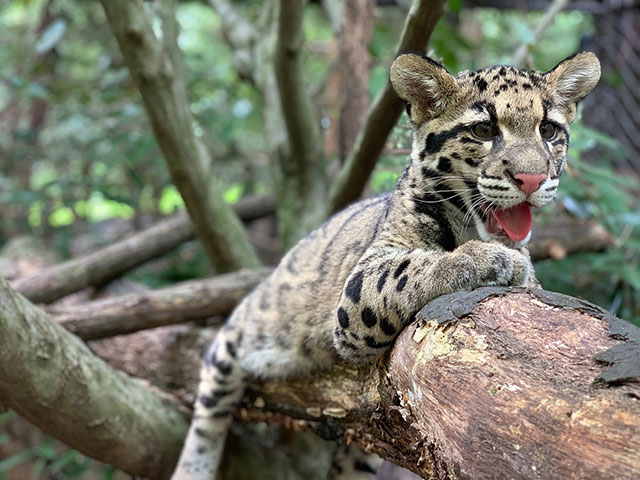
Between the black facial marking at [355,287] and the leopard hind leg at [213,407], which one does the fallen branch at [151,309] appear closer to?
the leopard hind leg at [213,407]

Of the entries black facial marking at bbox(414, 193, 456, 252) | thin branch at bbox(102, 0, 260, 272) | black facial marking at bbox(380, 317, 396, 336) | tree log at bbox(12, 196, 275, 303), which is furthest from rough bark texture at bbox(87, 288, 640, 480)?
tree log at bbox(12, 196, 275, 303)

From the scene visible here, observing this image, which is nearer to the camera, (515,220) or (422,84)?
(515,220)

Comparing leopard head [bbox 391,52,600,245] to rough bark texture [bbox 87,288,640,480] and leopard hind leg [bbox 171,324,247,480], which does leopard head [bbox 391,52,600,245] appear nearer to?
rough bark texture [bbox 87,288,640,480]

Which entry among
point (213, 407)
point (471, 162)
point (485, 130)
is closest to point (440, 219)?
point (471, 162)

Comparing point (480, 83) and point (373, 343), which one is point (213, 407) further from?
point (480, 83)

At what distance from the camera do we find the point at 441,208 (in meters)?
3.39

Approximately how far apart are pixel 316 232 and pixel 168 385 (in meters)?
1.95

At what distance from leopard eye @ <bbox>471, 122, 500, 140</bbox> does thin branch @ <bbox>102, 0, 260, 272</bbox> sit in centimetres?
287

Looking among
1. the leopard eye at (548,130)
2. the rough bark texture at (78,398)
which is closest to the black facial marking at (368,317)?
the leopard eye at (548,130)

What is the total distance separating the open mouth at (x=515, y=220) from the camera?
9.88 feet

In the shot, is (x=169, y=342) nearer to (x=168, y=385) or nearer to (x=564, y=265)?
(x=168, y=385)

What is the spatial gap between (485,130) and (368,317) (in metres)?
1.03

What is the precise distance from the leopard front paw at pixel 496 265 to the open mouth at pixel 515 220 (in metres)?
0.17

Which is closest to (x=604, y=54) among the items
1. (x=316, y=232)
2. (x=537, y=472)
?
(x=316, y=232)
